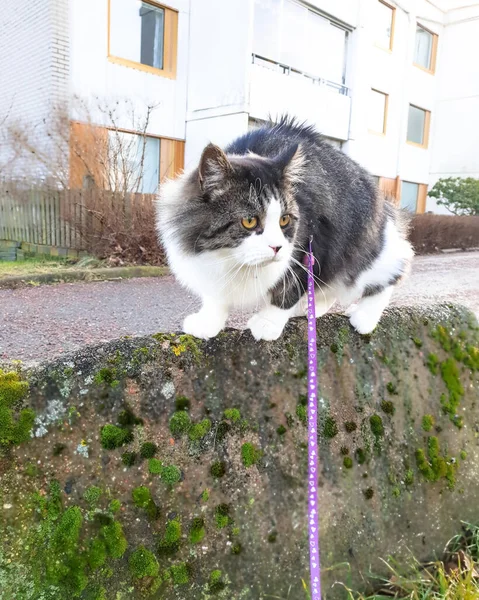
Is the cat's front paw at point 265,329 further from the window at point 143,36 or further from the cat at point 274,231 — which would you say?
the window at point 143,36

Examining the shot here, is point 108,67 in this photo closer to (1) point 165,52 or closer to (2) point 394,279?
(1) point 165,52

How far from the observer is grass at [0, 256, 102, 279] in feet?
19.4

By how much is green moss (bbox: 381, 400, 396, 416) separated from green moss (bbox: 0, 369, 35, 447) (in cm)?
147

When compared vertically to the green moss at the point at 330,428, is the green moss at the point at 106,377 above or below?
above

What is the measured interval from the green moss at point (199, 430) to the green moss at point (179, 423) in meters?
0.02

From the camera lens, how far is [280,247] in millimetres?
1604

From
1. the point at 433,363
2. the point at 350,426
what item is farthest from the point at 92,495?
the point at 433,363

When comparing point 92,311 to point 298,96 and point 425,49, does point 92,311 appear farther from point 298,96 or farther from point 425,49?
point 425,49

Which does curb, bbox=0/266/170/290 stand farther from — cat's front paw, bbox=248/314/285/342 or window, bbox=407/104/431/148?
window, bbox=407/104/431/148

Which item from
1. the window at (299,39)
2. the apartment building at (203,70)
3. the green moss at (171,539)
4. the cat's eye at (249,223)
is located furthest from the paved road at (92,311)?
the window at (299,39)

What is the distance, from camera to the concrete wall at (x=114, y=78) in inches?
348

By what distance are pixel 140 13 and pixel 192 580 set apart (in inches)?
437

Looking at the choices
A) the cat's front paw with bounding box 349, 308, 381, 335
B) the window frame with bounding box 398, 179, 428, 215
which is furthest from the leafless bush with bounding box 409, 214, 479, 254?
the cat's front paw with bounding box 349, 308, 381, 335

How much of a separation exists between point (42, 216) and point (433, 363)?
23.8ft
